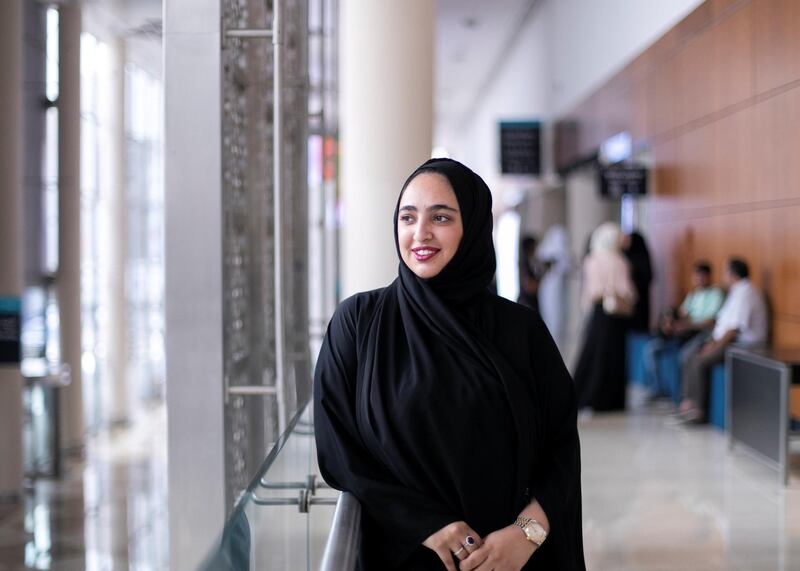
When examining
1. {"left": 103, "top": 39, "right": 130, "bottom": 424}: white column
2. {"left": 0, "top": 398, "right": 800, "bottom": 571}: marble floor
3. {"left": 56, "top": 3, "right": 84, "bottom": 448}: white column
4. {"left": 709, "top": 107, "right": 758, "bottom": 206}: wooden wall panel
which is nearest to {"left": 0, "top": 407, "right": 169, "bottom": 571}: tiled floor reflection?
{"left": 0, "top": 398, "right": 800, "bottom": 571}: marble floor

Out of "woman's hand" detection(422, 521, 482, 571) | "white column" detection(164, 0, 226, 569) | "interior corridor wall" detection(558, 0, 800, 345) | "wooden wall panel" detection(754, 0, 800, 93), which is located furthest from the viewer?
"interior corridor wall" detection(558, 0, 800, 345)

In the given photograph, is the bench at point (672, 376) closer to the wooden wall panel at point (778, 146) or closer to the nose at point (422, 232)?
the wooden wall panel at point (778, 146)

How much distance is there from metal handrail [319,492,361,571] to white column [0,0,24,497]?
5.26m

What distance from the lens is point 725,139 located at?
354 inches

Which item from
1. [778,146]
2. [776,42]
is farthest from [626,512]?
[776,42]

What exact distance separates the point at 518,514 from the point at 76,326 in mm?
7221

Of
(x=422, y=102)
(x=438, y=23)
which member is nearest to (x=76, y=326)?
(x=422, y=102)

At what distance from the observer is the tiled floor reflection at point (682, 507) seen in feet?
15.9

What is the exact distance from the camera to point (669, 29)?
33.3 feet

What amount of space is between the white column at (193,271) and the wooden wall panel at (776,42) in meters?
5.47

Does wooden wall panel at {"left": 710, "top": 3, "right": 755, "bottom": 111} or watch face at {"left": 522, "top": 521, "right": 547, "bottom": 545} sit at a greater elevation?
wooden wall panel at {"left": 710, "top": 3, "right": 755, "bottom": 111}

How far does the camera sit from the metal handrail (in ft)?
5.24

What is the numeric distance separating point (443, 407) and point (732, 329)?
22.2ft

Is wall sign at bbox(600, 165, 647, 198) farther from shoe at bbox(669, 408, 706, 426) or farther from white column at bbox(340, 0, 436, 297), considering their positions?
white column at bbox(340, 0, 436, 297)
